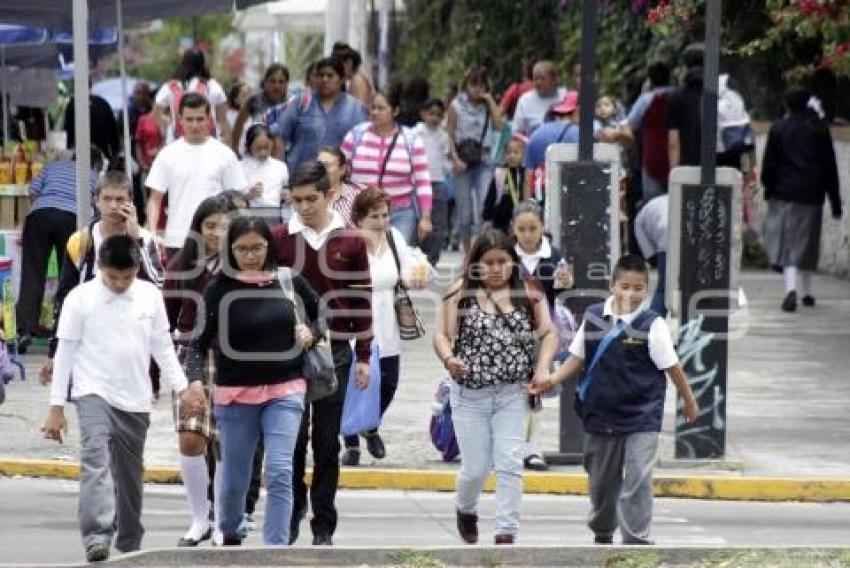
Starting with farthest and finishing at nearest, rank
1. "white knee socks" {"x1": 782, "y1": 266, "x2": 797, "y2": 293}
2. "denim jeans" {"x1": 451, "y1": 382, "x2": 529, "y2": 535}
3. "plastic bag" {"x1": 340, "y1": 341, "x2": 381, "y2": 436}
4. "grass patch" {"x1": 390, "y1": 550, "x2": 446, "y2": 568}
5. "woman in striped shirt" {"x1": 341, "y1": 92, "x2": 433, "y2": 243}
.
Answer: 1. "white knee socks" {"x1": 782, "y1": 266, "x2": 797, "y2": 293}
2. "woman in striped shirt" {"x1": 341, "y1": 92, "x2": 433, "y2": 243}
3. "plastic bag" {"x1": 340, "y1": 341, "x2": 381, "y2": 436}
4. "denim jeans" {"x1": 451, "y1": 382, "x2": 529, "y2": 535}
5. "grass patch" {"x1": 390, "y1": 550, "x2": 446, "y2": 568}

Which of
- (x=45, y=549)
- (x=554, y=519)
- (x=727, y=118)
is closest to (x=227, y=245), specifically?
(x=45, y=549)

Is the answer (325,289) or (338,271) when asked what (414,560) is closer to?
(325,289)

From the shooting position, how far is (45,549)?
11.0 meters

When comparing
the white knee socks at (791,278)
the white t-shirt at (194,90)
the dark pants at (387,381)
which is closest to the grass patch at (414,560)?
the dark pants at (387,381)

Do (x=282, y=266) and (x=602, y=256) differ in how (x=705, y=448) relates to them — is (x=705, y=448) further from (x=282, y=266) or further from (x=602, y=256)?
(x=282, y=266)

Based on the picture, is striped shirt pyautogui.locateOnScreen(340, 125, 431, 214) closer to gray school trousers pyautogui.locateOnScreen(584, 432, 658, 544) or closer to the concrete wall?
gray school trousers pyautogui.locateOnScreen(584, 432, 658, 544)

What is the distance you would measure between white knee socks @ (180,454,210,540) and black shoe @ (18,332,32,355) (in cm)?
734

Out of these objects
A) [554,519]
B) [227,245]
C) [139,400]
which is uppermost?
[227,245]

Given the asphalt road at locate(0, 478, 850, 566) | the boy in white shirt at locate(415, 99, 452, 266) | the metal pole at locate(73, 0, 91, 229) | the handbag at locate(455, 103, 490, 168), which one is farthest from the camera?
the handbag at locate(455, 103, 490, 168)

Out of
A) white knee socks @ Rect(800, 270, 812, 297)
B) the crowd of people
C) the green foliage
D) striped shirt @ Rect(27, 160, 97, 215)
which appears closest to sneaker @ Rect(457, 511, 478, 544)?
the crowd of people

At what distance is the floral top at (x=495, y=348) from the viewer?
10.7 meters

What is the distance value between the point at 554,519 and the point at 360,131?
5.35 metres

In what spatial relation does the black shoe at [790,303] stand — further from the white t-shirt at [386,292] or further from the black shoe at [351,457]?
the white t-shirt at [386,292]

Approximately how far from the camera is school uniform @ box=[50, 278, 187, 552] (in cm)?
998
